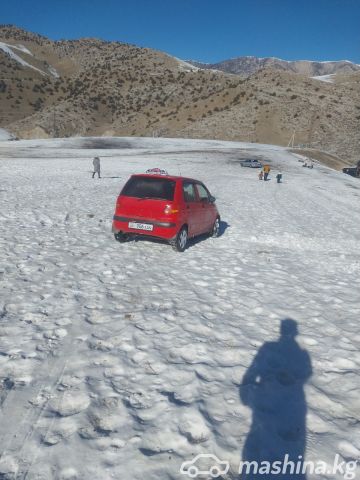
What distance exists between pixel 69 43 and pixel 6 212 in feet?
532

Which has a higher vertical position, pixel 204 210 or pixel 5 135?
pixel 5 135

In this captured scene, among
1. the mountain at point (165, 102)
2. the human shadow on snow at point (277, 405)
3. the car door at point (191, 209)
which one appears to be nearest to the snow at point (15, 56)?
the mountain at point (165, 102)

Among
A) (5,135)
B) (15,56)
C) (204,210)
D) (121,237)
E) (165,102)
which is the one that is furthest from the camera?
(15,56)

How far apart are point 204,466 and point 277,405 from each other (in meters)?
1.24

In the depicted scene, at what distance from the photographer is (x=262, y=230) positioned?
14.0m

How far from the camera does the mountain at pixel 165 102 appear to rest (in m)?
84.2

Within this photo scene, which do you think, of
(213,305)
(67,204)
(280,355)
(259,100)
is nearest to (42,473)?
(280,355)

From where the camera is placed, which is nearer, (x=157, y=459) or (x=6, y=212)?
(x=157, y=459)

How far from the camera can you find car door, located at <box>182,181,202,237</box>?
10250 mm

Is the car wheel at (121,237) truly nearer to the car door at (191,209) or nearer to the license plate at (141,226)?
the license plate at (141,226)

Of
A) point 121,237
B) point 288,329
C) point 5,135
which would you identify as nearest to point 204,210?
point 121,237

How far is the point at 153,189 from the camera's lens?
980 centimetres

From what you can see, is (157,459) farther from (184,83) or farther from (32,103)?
(184,83)

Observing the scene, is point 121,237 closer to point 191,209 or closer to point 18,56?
point 191,209
